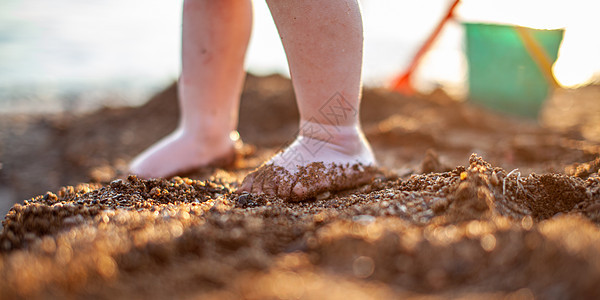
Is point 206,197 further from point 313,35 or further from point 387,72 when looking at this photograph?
point 387,72

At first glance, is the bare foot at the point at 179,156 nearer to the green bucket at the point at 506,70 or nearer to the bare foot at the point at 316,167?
the bare foot at the point at 316,167

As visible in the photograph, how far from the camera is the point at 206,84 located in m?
1.65

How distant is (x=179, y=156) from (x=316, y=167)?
2.26ft

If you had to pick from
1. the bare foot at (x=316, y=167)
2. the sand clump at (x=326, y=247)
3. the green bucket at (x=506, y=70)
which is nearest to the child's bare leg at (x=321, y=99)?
the bare foot at (x=316, y=167)

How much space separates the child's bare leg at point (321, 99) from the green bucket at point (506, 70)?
2045mm

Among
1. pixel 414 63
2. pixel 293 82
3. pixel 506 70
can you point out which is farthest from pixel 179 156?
pixel 506 70

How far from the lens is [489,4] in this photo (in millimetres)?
3117

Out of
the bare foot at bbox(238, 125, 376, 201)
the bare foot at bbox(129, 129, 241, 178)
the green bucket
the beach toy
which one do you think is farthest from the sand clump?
the green bucket

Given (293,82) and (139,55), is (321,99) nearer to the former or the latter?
(293,82)

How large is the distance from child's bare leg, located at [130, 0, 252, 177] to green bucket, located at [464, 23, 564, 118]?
1946 millimetres

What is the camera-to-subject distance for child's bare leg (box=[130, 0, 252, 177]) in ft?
5.16

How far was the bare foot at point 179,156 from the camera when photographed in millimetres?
1673

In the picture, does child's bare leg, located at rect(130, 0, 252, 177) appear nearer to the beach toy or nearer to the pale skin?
the pale skin

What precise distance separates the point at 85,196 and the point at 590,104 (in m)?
3.50
